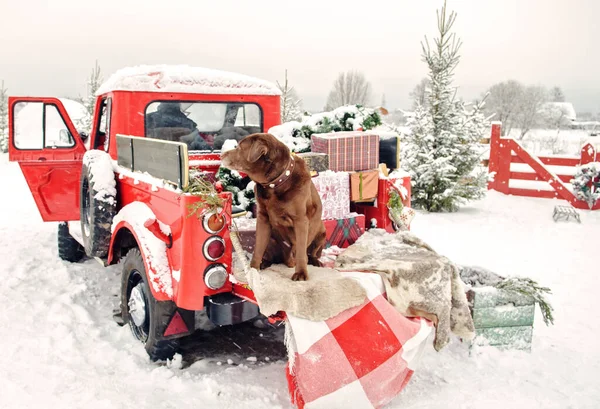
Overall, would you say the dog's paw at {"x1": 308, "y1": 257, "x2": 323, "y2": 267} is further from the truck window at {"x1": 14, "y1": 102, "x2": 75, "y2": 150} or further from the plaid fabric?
the truck window at {"x1": 14, "y1": 102, "x2": 75, "y2": 150}

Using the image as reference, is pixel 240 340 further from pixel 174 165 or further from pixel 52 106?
pixel 52 106

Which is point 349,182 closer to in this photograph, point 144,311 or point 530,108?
point 144,311

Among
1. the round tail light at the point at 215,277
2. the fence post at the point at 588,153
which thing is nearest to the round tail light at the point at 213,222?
the round tail light at the point at 215,277

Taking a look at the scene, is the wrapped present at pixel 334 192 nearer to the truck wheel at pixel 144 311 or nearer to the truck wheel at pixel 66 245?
the truck wheel at pixel 144 311

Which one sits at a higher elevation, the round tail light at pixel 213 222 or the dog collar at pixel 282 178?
the dog collar at pixel 282 178

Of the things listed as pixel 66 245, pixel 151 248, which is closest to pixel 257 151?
pixel 151 248

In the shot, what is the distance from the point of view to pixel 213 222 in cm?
321

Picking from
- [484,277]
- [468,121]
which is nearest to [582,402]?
[484,277]

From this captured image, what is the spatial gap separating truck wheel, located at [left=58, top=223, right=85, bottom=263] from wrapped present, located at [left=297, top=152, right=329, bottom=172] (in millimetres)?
3599

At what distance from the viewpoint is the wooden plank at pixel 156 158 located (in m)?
3.21

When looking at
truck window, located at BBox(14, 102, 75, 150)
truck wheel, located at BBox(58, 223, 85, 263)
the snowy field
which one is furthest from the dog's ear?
truck wheel, located at BBox(58, 223, 85, 263)

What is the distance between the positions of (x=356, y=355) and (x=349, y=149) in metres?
1.99

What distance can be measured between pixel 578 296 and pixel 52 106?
641 centimetres

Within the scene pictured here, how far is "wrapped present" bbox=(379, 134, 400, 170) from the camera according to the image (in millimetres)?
4918
